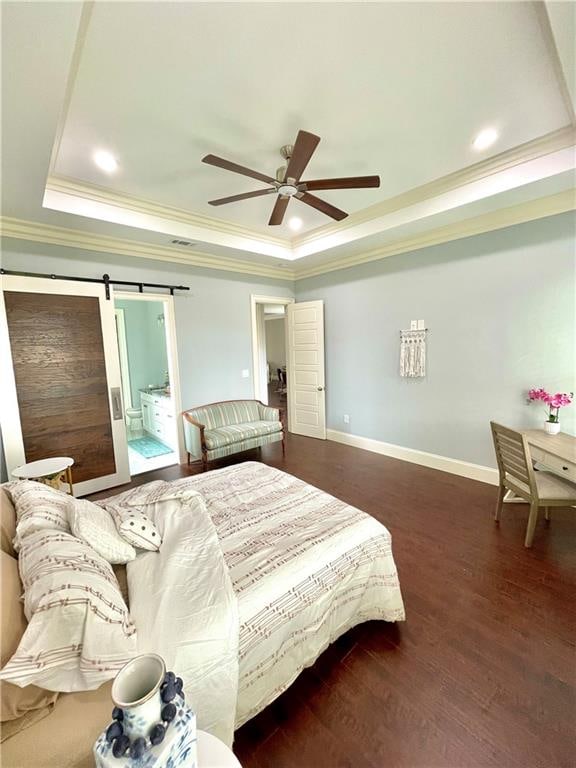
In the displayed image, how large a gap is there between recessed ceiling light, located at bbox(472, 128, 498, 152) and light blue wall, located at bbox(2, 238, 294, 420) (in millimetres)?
3266

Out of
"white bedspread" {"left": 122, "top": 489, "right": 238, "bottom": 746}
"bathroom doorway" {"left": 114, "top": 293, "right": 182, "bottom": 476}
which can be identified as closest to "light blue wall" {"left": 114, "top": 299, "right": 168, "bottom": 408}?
"bathroom doorway" {"left": 114, "top": 293, "right": 182, "bottom": 476}

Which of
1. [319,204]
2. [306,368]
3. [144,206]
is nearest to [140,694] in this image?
[319,204]

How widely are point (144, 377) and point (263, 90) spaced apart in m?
5.25

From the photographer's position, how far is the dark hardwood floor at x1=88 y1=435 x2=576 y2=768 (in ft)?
4.02

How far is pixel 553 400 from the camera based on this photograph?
286 cm

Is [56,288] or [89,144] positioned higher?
[89,144]

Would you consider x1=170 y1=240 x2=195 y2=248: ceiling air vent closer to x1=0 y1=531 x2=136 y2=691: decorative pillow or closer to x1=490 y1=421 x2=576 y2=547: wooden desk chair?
x1=0 y1=531 x2=136 y2=691: decorative pillow

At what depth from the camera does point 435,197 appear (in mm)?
3172

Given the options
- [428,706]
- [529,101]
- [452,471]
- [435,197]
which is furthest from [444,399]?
[428,706]

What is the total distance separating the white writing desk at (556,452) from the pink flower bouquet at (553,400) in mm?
169

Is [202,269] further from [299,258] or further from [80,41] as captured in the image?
[80,41]

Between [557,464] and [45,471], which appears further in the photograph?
[45,471]

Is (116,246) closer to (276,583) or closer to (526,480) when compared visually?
(276,583)

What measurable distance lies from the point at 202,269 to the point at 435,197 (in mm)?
3011
